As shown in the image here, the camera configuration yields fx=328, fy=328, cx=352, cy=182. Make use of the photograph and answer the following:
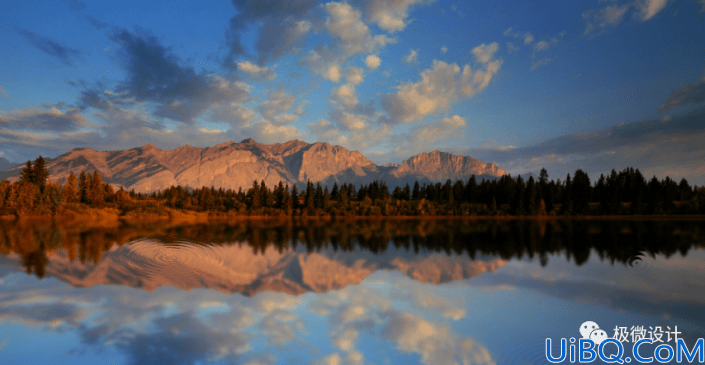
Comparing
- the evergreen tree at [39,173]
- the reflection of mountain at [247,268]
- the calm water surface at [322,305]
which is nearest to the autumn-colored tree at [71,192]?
the evergreen tree at [39,173]

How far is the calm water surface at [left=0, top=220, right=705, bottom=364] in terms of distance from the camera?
1518cm

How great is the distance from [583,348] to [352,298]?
13.4 m

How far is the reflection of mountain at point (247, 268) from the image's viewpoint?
26.9m

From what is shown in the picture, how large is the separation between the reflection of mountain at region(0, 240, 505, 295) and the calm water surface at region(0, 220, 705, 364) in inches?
7.9

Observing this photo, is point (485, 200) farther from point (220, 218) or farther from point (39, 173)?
point (39, 173)

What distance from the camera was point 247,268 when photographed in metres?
33.9

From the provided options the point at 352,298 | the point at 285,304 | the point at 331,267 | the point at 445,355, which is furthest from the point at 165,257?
the point at 445,355

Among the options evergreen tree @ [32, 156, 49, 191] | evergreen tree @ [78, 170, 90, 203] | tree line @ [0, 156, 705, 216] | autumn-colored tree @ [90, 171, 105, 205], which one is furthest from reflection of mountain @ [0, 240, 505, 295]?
evergreen tree @ [78, 170, 90, 203]

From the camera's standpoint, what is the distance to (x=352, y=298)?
23359mm

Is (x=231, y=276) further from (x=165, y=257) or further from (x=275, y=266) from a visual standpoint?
(x=165, y=257)

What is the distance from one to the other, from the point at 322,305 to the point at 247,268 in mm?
14914

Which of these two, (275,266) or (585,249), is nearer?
(275,266)

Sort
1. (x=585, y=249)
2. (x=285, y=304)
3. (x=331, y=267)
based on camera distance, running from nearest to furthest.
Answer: (x=285, y=304) → (x=331, y=267) → (x=585, y=249)

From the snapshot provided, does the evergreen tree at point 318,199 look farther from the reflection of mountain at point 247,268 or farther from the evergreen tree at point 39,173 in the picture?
the reflection of mountain at point 247,268
